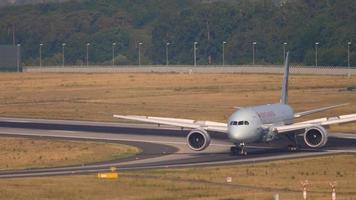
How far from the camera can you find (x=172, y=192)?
70.4 meters

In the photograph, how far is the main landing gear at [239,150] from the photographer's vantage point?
301ft

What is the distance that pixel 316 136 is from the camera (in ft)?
306

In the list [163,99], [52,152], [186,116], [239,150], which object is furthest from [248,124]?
[163,99]

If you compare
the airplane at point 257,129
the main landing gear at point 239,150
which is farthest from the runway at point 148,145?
the airplane at point 257,129

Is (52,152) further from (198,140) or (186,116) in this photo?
(186,116)

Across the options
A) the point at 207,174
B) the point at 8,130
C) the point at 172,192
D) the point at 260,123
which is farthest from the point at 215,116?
the point at 172,192

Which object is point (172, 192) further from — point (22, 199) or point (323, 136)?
point (323, 136)

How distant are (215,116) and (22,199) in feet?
212

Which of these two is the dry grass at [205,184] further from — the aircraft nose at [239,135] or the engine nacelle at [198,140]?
the engine nacelle at [198,140]

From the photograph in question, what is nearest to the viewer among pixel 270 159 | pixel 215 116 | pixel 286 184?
pixel 286 184

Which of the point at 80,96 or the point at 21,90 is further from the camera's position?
the point at 21,90

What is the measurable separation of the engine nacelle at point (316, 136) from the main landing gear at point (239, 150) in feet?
16.2

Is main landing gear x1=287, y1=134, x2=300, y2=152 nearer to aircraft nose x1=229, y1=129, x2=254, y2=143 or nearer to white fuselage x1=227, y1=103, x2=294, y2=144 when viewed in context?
white fuselage x1=227, y1=103, x2=294, y2=144

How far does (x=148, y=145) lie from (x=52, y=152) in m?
9.36
